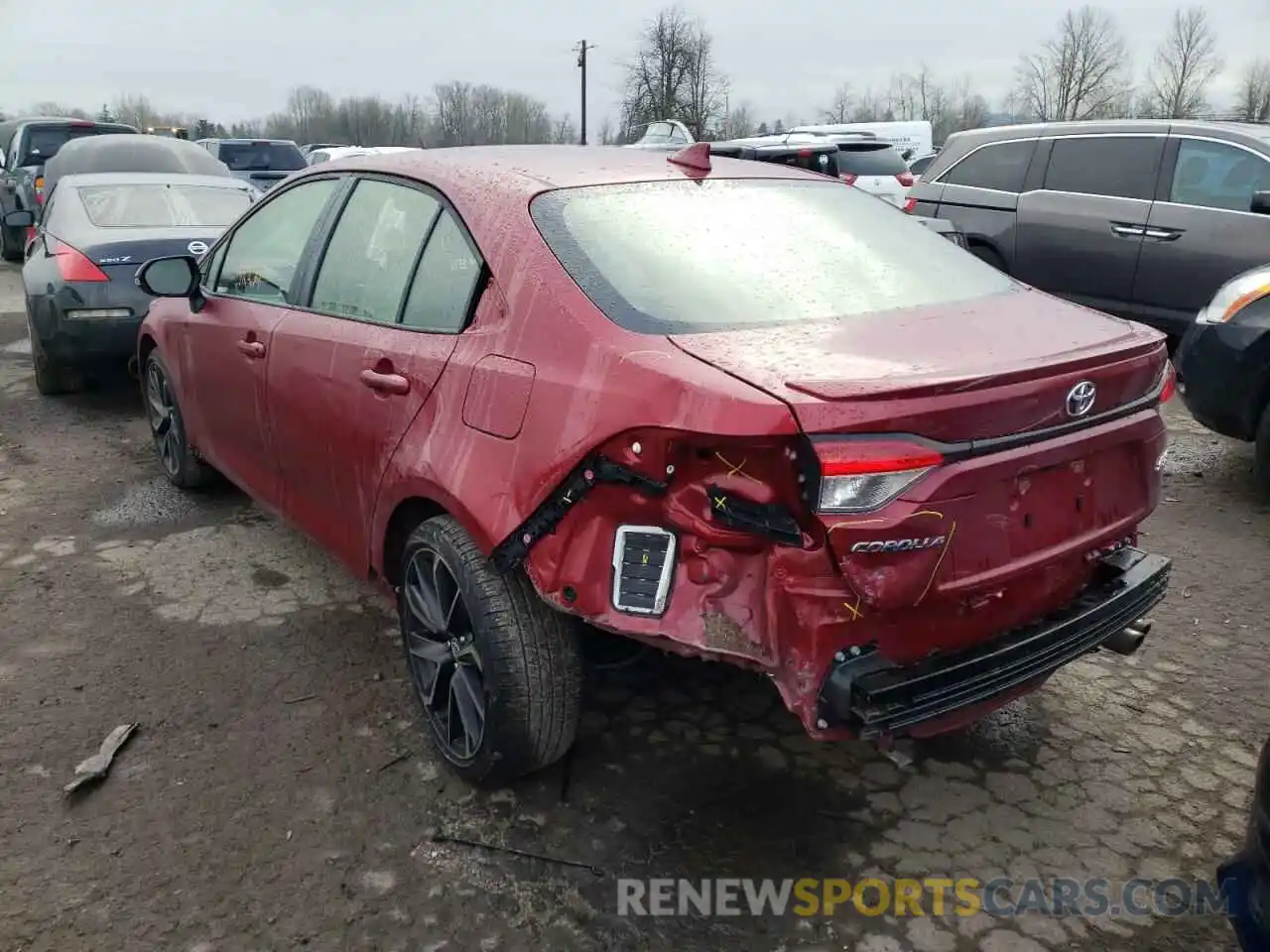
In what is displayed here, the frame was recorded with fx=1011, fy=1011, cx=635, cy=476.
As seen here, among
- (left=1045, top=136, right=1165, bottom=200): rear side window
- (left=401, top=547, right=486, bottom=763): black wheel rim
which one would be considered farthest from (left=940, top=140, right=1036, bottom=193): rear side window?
(left=401, top=547, right=486, bottom=763): black wheel rim

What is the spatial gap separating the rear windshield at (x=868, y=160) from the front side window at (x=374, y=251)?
33.2ft

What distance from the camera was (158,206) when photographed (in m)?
7.02

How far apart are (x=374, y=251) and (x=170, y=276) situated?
4.54ft

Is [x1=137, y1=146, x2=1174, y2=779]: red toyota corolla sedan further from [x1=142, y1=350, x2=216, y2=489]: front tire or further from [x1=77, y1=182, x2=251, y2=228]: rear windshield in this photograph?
[x1=77, y1=182, x2=251, y2=228]: rear windshield

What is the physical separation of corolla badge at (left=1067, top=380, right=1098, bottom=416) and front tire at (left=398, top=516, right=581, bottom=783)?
1263mm

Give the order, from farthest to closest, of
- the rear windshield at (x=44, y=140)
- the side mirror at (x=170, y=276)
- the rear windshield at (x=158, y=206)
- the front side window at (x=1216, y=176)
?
1. the rear windshield at (x=44, y=140)
2. the rear windshield at (x=158, y=206)
3. the front side window at (x=1216, y=176)
4. the side mirror at (x=170, y=276)

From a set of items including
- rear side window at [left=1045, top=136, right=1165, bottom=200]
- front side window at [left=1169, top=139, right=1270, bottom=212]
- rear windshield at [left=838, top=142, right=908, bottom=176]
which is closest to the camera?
front side window at [left=1169, top=139, right=1270, bottom=212]

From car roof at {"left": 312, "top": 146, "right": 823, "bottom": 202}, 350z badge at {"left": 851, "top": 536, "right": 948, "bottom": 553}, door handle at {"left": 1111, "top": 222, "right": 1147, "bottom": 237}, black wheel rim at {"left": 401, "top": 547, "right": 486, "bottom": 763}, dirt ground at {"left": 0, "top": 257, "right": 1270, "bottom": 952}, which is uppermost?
car roof at {"left": 312, "top": 146, "right": 823, "bottom": 202}

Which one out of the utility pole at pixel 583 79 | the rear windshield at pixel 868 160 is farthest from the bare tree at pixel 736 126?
the rear windshield at pixel 868 160

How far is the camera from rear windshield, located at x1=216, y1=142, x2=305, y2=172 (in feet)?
54.7

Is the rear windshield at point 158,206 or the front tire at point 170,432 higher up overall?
the rear windshield at point 158,206

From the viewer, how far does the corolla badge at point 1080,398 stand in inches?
86.7

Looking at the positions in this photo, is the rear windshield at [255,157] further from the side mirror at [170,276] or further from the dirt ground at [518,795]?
the dirt ground at [518,795]

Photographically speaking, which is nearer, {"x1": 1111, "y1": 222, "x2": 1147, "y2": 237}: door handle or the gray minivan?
the gray minivan
